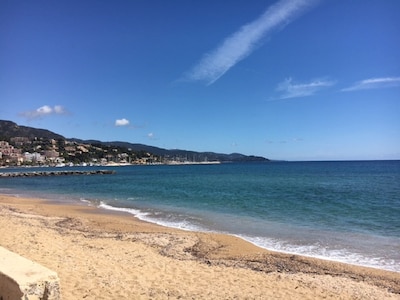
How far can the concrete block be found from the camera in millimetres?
4562

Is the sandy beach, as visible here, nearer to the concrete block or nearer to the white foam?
the white foam

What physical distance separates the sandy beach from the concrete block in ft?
7.93

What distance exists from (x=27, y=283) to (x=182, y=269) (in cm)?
575

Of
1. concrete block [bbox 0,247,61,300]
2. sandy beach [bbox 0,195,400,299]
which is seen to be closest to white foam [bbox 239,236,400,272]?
sandy beach [bbox 0,195,400,299]

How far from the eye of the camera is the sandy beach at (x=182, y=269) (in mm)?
8055

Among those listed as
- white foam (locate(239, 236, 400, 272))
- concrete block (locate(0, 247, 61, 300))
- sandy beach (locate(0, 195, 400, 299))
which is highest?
concrete block (locate(0, 247, 61, 300))

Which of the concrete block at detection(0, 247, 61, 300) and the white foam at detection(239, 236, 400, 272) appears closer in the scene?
the concrete block at detection(0, 247, 61, 300)

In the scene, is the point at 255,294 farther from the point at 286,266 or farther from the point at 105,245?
the point at 105,245

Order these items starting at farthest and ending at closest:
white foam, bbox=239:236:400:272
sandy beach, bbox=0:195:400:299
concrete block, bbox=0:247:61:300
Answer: white foam, bbox=239:236:400:272
sandy beach, bbox=0:195:400:299
concrete block, bbox=0:247:61:300

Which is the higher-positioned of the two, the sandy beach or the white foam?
the sandy beach

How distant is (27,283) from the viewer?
15.0 feet

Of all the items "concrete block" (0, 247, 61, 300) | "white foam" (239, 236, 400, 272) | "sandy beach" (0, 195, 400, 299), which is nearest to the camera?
"concrete block" (0, 247, 61, 300)

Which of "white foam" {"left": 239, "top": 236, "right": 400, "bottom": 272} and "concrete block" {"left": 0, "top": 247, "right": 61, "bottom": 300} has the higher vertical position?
"concrete block" {"left": 0, "top": 247, "right": 61, "bottom": 300}

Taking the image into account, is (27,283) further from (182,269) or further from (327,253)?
(327,253)
